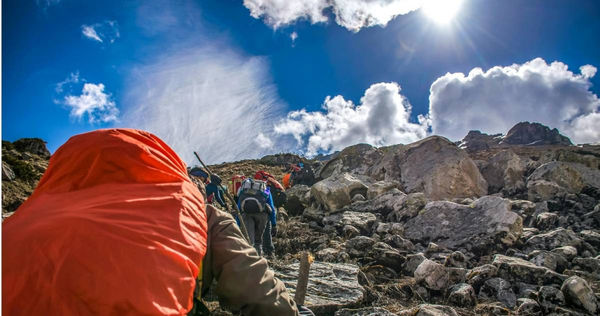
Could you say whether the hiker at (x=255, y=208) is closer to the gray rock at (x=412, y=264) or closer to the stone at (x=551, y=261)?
the gray rock at (x=412, y=264)

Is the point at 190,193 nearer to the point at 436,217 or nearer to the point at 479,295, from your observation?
the point at 479,295

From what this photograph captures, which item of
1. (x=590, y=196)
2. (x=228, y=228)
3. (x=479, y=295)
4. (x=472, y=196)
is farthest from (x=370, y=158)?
(x=228, y=228)

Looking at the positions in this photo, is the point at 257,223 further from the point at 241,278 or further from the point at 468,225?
the point at 241,278

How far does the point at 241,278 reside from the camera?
1.92 meters

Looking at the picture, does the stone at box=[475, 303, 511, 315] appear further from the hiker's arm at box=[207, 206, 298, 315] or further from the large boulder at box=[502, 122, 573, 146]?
the large boulder at box=[502, 122, 573, 146]

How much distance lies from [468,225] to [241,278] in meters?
7.88

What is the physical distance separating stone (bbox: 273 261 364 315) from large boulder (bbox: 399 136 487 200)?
26.6 ft

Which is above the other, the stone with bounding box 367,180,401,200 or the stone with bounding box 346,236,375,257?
the stone with bounding box 367,180,401,200

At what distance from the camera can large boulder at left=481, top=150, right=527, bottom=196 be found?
1252 cm

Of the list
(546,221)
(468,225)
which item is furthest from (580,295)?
(546,221)

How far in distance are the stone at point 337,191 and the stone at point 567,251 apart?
263 inches

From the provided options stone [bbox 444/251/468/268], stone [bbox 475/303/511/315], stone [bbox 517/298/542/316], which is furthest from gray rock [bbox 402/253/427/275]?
stone [bbox 517/298/542/316]

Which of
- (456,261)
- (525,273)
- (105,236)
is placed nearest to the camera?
(105,236)

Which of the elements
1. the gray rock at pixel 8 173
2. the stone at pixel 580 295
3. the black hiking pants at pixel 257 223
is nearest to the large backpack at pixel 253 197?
the black hiking pants at pixel 257 223
